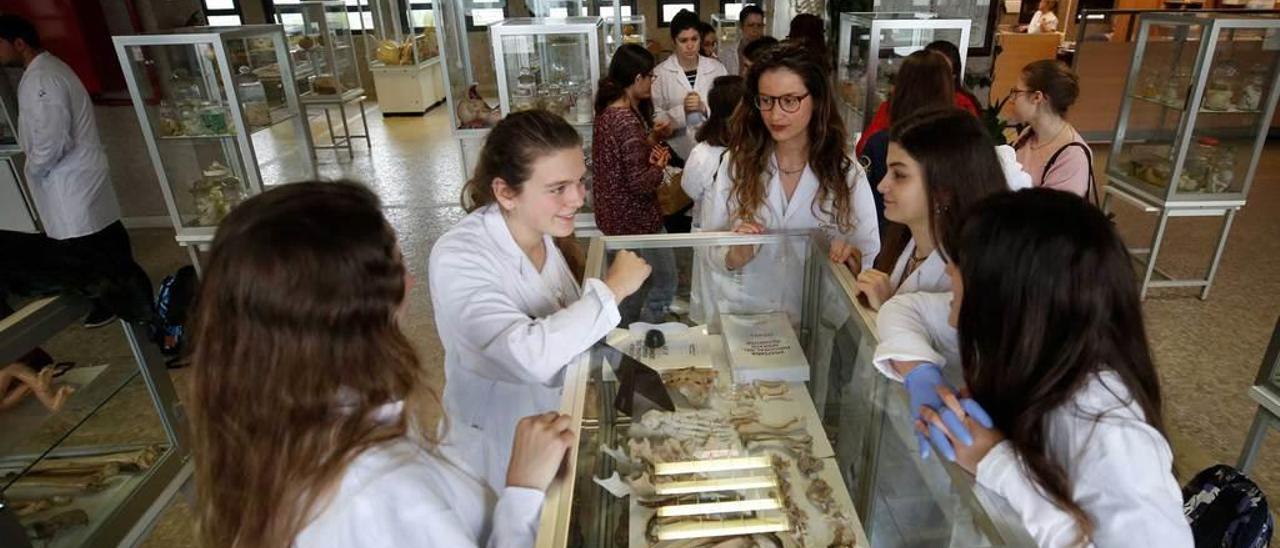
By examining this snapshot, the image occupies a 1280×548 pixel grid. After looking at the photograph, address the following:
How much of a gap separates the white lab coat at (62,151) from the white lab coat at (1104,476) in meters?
4.74

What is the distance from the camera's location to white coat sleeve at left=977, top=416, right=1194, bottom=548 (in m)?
0.85

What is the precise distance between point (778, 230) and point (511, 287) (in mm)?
901

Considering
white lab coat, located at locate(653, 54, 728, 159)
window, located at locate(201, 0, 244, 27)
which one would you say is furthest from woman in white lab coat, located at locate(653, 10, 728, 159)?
window, located at locate(201, 0, 244, 27)

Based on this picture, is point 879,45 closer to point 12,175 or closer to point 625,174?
point 625,174

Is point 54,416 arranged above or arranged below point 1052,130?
below

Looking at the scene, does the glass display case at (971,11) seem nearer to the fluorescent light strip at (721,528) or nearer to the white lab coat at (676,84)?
the white lab coat at (676,84)

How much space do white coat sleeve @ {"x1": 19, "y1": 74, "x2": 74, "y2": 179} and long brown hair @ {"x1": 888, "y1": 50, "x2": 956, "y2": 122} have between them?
14.3ft

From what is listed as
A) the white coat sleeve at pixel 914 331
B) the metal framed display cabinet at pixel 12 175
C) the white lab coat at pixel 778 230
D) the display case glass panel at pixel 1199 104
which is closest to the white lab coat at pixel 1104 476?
the white coat sleeve at pixel 914 331

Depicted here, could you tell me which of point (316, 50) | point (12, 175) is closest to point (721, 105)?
point (12, 175)

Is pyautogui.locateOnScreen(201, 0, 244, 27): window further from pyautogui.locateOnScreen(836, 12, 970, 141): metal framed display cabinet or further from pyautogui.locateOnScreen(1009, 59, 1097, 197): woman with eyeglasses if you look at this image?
pyautogui.locateOnScreen(1009, 59, 1097, 197): woman with eyeglasses

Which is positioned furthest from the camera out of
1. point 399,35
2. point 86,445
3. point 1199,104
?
point 399,35

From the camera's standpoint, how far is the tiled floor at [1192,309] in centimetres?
271

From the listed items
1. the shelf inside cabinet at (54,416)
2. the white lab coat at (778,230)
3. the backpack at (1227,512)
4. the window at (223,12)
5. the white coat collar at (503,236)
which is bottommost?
the backpack at (1227,512)

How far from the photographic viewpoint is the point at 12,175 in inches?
171
